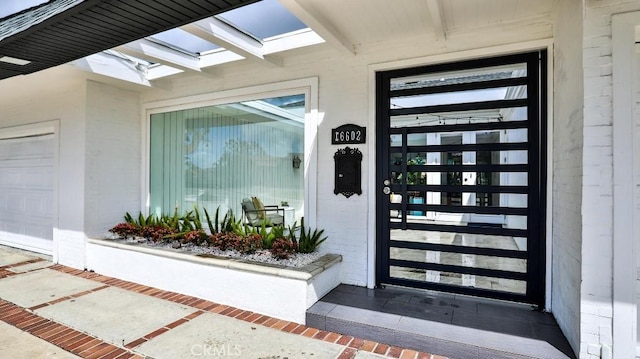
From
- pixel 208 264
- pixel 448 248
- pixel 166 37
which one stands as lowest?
pixel 208 264

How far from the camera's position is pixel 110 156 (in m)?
5.05

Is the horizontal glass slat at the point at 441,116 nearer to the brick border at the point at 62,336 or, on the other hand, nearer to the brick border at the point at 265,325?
the brick border at the point at 265,325

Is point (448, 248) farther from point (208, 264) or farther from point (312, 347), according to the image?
point (208, 264)

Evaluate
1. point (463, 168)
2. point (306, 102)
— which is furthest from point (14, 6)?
point (463, 168)

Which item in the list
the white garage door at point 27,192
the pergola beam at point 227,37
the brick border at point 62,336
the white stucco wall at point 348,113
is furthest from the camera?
the white garage door at point 27,192

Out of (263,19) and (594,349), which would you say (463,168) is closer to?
(594,349)

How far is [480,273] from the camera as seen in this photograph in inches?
130

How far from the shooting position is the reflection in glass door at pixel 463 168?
312 cm

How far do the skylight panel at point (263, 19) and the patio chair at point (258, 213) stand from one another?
2368mm

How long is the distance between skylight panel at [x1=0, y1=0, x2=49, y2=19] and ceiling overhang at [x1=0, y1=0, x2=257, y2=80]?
1228 mm

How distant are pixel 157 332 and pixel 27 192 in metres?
4.91

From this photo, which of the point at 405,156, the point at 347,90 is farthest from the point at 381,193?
the point at 347,90

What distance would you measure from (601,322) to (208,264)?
11.3 feet

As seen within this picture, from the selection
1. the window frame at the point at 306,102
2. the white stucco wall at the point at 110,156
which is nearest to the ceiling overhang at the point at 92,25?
the white stucco wall at the point at 110,156
